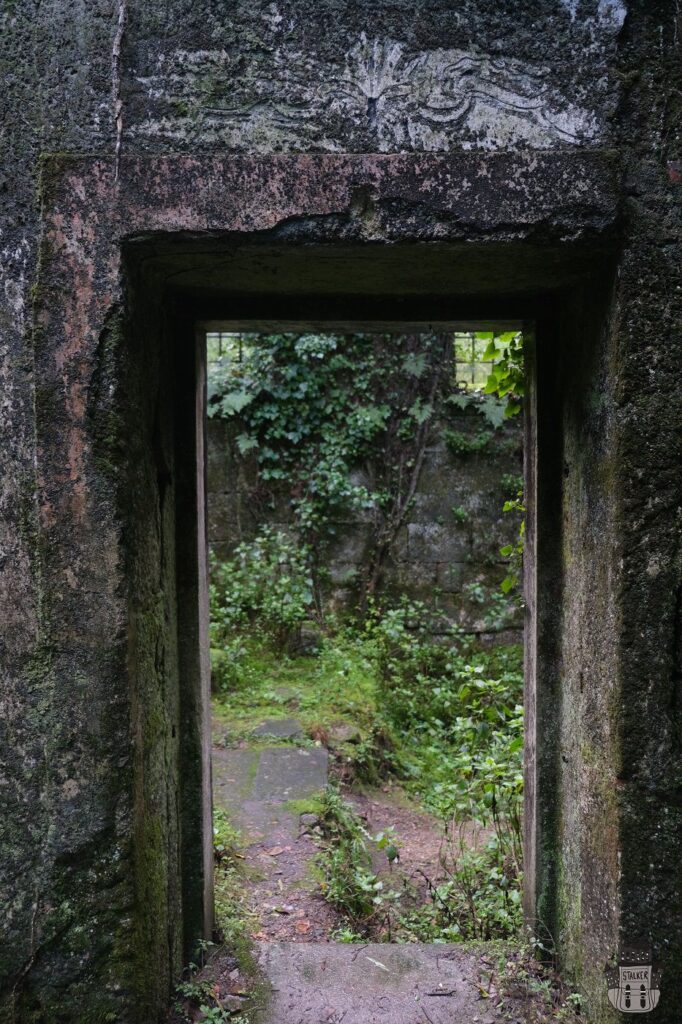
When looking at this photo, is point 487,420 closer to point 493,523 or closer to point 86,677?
point 493,523

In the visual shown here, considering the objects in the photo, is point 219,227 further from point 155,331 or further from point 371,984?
point 371,984

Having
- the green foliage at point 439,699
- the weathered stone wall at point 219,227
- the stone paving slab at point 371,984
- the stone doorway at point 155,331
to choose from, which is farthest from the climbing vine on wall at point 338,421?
the weathered stone wall at point 219,227

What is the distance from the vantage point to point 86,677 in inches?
63.7

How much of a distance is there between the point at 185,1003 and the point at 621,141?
2535 millimetres

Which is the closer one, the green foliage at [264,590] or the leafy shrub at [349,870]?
the leafy shrub at [349,870]

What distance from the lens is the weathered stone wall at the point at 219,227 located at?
1603 mm

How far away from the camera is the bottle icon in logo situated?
1.68m

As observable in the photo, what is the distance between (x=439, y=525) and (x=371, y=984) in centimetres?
482

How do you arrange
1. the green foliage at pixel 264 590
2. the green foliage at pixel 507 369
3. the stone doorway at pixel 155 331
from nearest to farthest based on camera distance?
the stone doorway at pixel 155 331 < the green foliage at pixel 507 369 < the green foliage at pixel 264 590

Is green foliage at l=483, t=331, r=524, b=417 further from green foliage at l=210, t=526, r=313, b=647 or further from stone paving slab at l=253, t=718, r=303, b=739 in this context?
green foliage at l=210, t=526, r=313, b=647

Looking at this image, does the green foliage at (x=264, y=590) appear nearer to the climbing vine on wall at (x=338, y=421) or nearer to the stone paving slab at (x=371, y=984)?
the climbing vine on wall at (x=338, y=421)

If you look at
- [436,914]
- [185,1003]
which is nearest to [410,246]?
[185,1003]

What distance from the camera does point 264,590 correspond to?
21.2 ft

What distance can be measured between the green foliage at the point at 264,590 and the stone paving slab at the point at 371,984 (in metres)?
3.91
